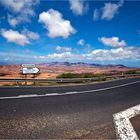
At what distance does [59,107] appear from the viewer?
313 inches

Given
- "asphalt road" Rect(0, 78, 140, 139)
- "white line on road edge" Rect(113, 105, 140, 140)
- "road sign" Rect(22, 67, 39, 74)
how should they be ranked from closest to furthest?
"white line on road edge" Rect(113, 105, 140, 140)
"asphalt road" Rect(0, 78, 140, 139)
"road sign" Rect(22, 67, 39, 74)

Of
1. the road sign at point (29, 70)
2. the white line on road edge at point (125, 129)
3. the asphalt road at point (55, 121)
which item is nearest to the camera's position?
the white line on road edge at point (125, 129)

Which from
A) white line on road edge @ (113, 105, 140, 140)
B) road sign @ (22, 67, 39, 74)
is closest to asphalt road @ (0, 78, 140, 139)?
white line on road edge @ (113, 105, 140, 140)

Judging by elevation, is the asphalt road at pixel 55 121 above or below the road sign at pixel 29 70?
below

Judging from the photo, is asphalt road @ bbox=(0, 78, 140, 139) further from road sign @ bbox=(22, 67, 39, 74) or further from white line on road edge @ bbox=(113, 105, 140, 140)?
road sign @ bbox=(22, 67, 39, 74)

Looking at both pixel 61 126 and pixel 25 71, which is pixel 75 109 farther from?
pixel 25 71

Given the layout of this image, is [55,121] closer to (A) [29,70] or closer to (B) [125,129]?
(B) [125,129]

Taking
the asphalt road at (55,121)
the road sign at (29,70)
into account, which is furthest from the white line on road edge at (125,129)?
the road sign at (29,70)

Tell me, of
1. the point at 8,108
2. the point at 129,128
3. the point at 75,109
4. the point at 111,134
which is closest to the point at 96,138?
the point at 111,134

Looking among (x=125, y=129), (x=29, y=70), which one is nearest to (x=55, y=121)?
(x=125, y=129)

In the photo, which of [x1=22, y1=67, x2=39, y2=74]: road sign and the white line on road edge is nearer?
the white line on road edge

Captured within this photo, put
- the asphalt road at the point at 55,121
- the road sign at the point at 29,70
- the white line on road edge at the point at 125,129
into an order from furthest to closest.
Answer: the road sign at the point at 29,70
the asphalt road at the point at 55,121
the white line on road edge at the point at 125,129

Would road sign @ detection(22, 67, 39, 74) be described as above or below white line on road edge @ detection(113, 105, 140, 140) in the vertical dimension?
above

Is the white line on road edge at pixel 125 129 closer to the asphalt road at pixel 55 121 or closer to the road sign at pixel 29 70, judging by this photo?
the asphalt road at pixel 55 121
